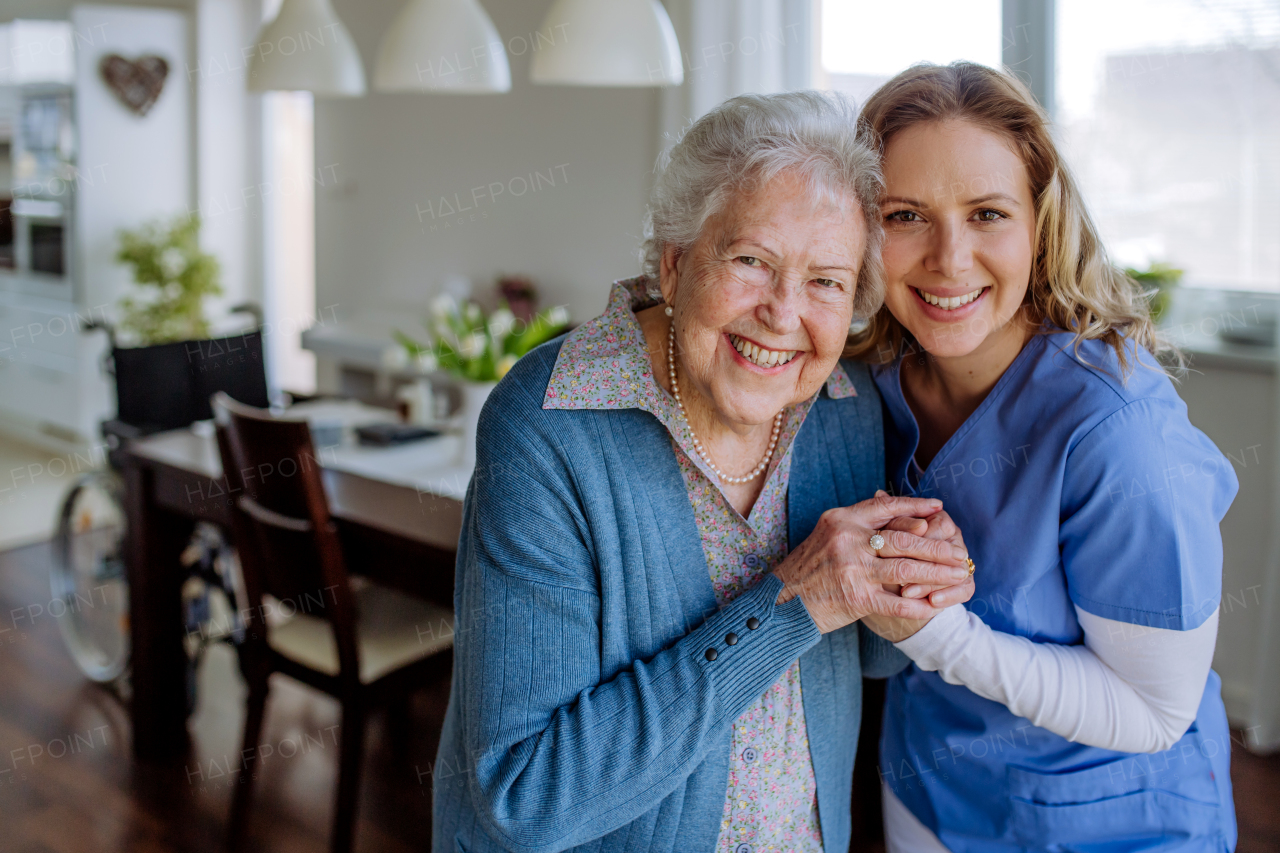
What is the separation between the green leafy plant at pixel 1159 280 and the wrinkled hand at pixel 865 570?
6.98 ft

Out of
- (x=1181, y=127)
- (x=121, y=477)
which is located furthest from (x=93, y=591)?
(x=1181, y=127)

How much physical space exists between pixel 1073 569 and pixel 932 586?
0.56 ft

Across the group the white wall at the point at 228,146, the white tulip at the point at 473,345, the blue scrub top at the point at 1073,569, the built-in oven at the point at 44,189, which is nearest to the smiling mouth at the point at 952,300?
the blue scrub top at the point at 1073,569

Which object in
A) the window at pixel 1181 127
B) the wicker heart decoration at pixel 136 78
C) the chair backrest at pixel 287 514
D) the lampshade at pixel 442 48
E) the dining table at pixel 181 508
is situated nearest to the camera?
the chair backrest at pixel 287 514

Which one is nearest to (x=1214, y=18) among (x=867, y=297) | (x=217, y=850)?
(x=867, y=297)

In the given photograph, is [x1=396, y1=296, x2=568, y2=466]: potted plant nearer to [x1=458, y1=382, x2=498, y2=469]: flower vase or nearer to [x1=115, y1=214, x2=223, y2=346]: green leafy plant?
[x1=458, y1=382, x2=498, y2=469]: flower vase

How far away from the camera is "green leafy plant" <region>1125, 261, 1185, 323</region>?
289 centimetres

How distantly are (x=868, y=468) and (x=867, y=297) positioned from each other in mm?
241

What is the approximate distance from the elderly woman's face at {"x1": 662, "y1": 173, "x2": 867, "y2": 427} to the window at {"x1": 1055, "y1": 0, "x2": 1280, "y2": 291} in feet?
7.23

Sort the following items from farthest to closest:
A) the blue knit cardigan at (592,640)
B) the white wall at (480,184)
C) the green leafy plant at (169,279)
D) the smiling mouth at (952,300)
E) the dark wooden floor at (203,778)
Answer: the green leafy plant at (169,279), the white wall at (480,184), the dark wooden floor at (203,778), the smiling mouth at (952,300), the blue knit cardigan at (592,640)

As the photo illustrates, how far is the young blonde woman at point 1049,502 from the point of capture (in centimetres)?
110

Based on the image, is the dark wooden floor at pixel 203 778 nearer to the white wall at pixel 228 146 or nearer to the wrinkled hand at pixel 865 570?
the wrinkled hand at pixel 865 570

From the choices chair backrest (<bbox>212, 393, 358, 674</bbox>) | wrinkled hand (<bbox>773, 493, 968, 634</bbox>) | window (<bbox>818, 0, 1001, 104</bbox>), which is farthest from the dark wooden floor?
window (<bbox>818, 0, 1001, 104</bbox>)

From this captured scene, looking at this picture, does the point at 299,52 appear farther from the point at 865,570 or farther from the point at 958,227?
the point at 865,570
